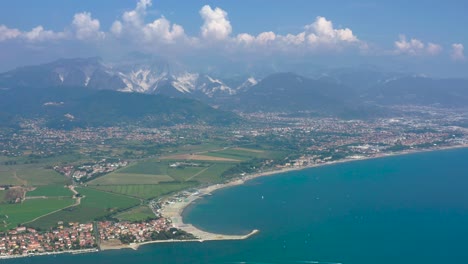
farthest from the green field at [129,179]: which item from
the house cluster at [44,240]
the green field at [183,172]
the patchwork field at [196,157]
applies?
the house cluster at [44,240]

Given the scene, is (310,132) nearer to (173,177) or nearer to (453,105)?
(173,177)

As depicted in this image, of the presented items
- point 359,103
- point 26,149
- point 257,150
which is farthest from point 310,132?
point 359,103

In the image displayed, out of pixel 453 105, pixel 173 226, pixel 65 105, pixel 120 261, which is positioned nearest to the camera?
pixel 120 261

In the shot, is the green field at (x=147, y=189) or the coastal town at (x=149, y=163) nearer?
the coastal town at (x=149, y=163)

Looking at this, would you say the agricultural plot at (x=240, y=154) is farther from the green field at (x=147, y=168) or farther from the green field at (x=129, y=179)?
the green field at (x=129, y=179)

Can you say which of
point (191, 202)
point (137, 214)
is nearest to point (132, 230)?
point (137, 214)

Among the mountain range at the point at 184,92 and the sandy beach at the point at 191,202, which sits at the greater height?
the mountain range at the point at 184,92
